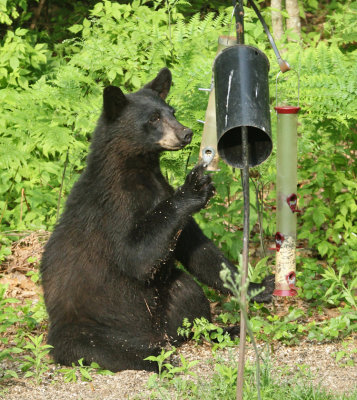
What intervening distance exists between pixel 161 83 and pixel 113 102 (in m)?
0.68

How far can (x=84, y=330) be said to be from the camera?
209 inches

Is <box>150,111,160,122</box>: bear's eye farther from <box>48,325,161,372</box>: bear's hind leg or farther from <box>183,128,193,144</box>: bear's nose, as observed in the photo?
<box>48,325,161,372</box>: bear's hind leg

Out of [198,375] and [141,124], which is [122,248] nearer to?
[141,124]

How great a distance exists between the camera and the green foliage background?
6.41m

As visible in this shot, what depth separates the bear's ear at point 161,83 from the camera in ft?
19.6

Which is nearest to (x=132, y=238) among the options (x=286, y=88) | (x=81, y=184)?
(x=81, y=184)

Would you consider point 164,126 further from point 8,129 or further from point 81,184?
point 8,129

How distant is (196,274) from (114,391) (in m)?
1.74

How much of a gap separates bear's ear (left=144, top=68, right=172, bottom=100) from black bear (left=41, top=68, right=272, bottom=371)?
26 centimetres

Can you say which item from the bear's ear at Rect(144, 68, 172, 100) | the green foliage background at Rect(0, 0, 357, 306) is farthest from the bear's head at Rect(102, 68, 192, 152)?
the green foliage background at Rect(0, 0, 357, 306)

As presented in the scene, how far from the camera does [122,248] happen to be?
5.25 metres

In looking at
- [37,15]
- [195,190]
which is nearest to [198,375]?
[195,190]

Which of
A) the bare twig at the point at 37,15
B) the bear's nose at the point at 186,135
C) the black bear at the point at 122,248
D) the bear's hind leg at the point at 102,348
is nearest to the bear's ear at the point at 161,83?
the black bear at the point at 122,248

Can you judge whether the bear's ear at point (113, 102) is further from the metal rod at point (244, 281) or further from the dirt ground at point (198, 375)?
the metal rod at point (244, 281)
